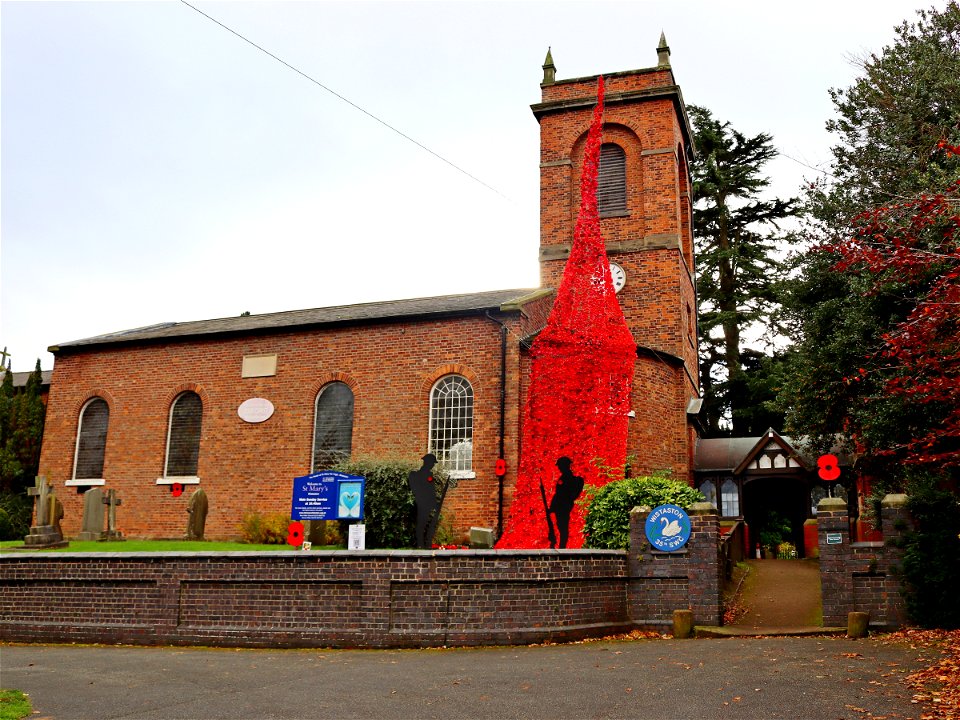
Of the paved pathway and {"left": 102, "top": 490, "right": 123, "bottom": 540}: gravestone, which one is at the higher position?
{"left": 102, "top": 490, "right": 123, "bottom": 540}: gravestone

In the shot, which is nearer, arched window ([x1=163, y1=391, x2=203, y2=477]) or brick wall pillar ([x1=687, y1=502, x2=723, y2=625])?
brick wall pillar ([x1=687, y1=502, x2=723, y2=625])

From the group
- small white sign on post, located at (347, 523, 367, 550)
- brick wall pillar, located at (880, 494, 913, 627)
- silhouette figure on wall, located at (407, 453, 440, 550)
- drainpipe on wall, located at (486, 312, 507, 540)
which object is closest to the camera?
brick wall pillar, located at (880, 494, 913, 627)

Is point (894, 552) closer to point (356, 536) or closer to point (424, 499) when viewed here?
point (356, 536)

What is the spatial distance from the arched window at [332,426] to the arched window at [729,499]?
417 inches

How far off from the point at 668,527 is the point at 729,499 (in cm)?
1204

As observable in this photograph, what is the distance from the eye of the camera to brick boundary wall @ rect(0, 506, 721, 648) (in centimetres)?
1182

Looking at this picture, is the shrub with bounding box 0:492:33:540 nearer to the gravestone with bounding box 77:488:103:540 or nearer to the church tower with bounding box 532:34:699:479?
the gravestone with bounding box 77:488:103:540

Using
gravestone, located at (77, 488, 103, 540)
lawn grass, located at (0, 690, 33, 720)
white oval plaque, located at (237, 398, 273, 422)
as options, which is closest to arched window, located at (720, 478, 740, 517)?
white oval plaque, located at (237, 398, 273, 422)

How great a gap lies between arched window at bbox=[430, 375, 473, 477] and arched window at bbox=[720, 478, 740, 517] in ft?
26.5

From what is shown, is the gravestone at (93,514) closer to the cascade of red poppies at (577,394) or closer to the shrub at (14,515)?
the shrub at (14,515)

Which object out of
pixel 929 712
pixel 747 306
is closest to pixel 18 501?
pixel 929 712

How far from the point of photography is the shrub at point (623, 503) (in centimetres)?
1388

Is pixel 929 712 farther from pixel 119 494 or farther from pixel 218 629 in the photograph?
pixel 119 494

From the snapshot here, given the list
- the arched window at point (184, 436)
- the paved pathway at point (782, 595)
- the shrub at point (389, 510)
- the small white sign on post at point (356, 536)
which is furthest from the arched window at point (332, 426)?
the paved pathway at point (782, 595)
